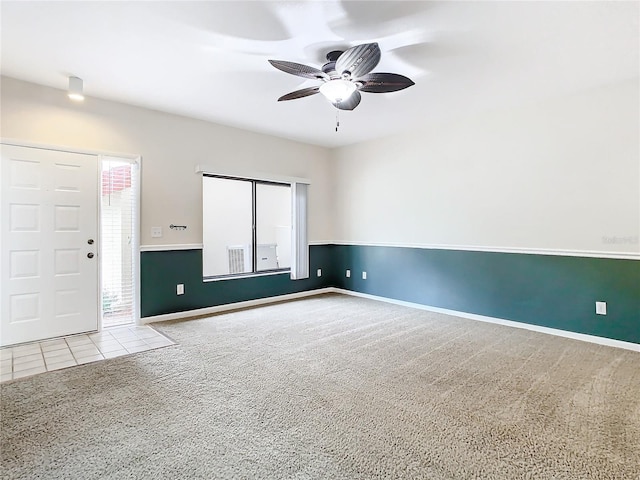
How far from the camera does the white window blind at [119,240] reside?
4145 mm

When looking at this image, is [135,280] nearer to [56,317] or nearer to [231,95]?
[56,317]

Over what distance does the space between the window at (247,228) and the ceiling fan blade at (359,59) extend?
3.10 m

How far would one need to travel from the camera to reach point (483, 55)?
282 centimetres

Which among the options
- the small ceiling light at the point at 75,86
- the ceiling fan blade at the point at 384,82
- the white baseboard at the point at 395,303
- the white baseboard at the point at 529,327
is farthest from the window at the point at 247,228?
the ceiling fan blade at the point at 384,82

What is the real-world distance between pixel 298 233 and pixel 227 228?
4.35ft

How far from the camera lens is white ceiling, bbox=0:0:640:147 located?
7.43ft

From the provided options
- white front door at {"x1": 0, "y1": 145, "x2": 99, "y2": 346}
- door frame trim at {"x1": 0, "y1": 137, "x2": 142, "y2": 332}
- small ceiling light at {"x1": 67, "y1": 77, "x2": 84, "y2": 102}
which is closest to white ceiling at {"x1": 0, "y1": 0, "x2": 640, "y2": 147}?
small ceiling light at {"x1": 67, "y1": 77, "x2": 84, "y2": 102}

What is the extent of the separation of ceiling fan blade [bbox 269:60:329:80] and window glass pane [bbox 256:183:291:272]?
304 cm

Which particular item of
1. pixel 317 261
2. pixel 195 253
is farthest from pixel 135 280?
pixel 317 261

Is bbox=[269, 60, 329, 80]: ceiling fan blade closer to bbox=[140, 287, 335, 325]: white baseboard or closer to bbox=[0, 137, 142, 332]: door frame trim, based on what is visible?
bbox=[0, 137, 142, 332]: door frame trim

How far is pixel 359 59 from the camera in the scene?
239 centimetres

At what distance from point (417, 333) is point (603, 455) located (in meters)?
2.09

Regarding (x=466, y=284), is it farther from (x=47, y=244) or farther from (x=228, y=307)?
(x=47, y=244)

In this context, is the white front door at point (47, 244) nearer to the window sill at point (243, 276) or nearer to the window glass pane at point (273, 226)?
the window sill at point (243, 276)
